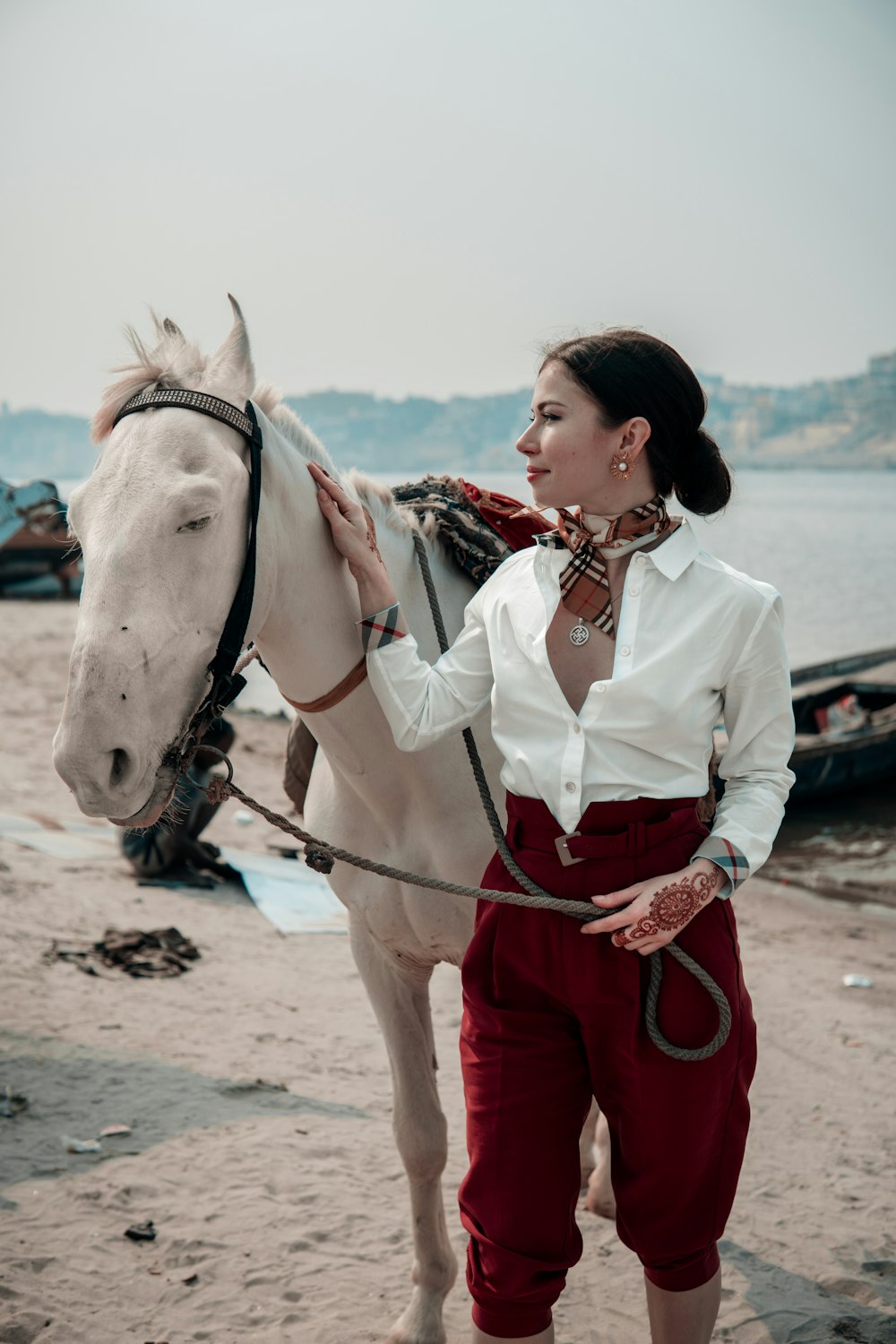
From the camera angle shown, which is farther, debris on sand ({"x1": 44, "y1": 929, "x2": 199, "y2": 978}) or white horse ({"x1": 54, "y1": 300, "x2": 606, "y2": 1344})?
debris on sand ({"x1": 44, "y1": 929, "x2": 199, "y2": 978})

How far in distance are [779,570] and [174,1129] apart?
118 feet

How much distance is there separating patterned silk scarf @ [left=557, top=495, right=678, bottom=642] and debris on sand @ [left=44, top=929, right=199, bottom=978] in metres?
3.64

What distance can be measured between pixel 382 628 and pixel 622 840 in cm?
57

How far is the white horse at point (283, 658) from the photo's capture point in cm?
152

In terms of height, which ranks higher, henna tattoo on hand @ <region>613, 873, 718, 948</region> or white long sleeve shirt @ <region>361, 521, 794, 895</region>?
white long sleeve shirt @ <region>361, 521, 794, 895</region>

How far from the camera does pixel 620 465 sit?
66.4 inches

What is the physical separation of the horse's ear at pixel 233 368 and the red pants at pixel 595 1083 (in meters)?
0.86

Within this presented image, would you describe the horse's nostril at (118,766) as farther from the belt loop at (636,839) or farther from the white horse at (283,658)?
the belt loop at (636,839)

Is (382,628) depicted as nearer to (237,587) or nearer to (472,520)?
(237,587)

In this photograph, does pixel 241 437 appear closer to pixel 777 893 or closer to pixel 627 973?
pixel 627 973

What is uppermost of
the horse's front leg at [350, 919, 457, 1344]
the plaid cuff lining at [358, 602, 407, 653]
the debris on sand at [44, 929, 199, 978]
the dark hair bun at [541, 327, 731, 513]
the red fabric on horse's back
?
the dark hair bun at [541, 327, 731, 513]

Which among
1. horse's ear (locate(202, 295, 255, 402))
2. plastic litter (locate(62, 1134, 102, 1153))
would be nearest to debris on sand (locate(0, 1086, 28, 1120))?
plastic litter (locate(62, 1134, 102, 1153))

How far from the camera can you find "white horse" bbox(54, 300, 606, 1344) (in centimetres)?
152

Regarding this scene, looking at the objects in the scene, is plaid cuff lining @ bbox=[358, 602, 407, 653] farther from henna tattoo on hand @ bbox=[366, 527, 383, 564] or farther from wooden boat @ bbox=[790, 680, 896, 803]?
wooden boat @ bbox=[790, 680, 896, 803]
